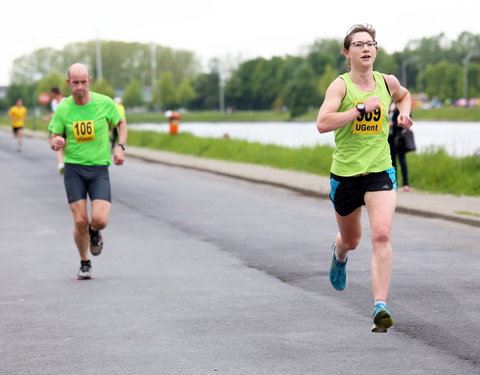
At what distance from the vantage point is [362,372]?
17.3 ft

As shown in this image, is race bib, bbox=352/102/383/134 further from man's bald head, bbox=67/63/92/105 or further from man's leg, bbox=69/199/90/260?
man's leg, bbox=69/199/90/260

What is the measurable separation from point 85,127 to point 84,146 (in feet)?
0.54

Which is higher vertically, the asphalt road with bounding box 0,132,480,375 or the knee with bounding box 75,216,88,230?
the knee with bounding box 75,216,88,230

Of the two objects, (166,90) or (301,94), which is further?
(166,90)

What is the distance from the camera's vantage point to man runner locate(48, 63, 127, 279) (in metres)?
8.55

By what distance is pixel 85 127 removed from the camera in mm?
8609

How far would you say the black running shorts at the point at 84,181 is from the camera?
8703 mm

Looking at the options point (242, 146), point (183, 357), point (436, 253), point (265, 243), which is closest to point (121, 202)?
point (265, 243)

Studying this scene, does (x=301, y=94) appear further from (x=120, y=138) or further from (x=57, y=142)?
(x=57, y=142)

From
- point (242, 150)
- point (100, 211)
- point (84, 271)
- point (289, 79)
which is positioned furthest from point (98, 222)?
point (289, 79)

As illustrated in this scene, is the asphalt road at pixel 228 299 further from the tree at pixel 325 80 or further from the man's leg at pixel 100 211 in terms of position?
the tree at pixel 325 80

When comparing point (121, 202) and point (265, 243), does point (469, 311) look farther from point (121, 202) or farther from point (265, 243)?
point (121, 202)

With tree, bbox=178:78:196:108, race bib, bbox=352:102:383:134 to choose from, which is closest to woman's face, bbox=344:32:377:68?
race bib, bbox=352:102:383:134

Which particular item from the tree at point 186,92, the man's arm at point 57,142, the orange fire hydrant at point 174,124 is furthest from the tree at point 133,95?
the man's arm at point 57,142
